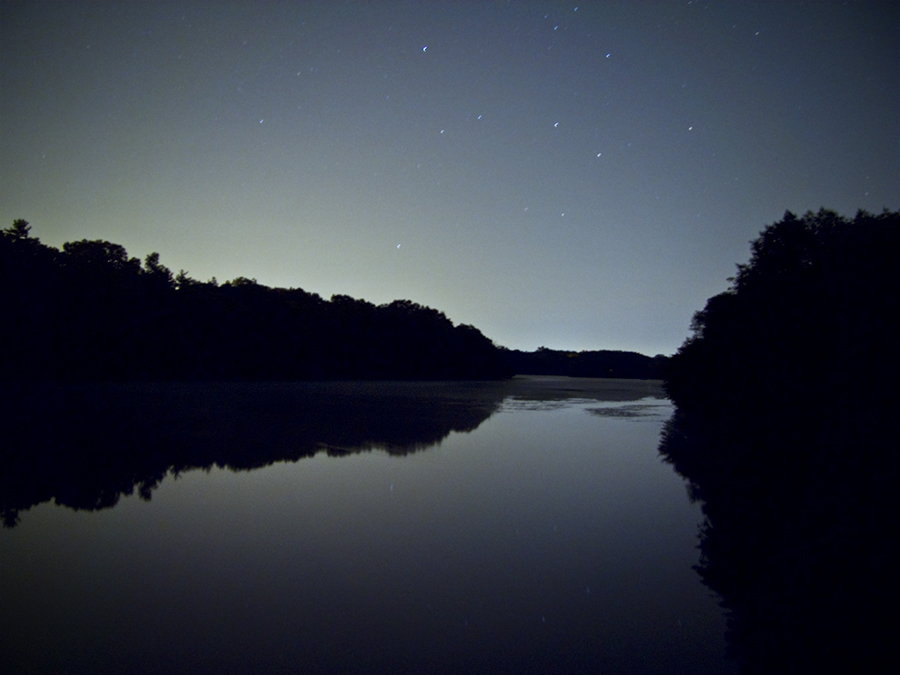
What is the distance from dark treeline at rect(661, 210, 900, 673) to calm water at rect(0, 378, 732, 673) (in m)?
0.61

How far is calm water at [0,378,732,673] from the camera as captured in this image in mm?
4500

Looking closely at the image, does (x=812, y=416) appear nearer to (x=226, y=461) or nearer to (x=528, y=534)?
(x=528, y=534)

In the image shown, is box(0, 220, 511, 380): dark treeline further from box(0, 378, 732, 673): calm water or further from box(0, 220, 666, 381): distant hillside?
box(0, 378, 732, 673): calm water

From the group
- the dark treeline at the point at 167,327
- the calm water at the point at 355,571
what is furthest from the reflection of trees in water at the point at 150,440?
the dark treeline at the point at 167,327

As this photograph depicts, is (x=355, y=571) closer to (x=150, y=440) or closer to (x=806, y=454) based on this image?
(x=806, y=454)

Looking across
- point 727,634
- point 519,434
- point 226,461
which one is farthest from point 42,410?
point 727,634

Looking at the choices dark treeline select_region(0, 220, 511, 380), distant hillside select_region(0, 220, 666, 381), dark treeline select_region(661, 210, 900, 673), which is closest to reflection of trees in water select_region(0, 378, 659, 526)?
dark treeline select_region(661, 210, 900, 673)

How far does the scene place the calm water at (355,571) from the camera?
14.8 ft

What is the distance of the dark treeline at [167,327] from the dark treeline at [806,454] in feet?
192

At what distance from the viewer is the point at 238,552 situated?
6801 millimetres

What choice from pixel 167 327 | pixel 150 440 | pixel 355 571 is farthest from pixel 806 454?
pixel 167 327

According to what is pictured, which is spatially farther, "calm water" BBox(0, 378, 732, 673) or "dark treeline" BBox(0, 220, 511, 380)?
"dark treeline" BBox(0, 220, 511, 380)

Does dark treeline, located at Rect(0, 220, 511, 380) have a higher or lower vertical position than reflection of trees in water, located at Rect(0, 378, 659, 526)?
higher

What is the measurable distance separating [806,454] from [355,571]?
11.0 meters
